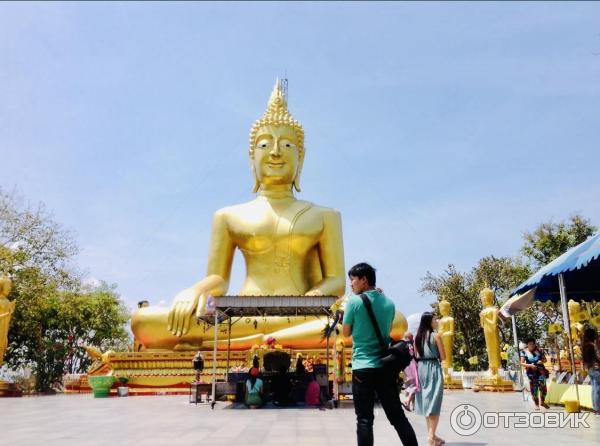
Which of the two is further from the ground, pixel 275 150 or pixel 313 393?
pixel 275 150

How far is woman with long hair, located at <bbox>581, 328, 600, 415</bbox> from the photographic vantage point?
296 inches

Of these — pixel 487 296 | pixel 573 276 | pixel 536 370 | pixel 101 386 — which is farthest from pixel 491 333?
pixel 101 386

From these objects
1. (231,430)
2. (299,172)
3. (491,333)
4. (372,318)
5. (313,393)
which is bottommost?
(231,430)

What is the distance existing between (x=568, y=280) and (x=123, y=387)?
10.7 m

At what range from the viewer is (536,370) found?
8.57 metres

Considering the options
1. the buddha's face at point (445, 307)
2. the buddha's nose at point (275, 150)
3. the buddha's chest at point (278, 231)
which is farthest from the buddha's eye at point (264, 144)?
the buddha's face at point (445, 307)

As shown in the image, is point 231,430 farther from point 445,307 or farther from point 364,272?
point 445,307

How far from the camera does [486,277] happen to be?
30125 mm

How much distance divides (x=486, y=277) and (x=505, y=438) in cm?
2593

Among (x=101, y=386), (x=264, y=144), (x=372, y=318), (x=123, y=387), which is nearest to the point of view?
(x=372, y=318)

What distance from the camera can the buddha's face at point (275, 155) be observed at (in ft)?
56.5

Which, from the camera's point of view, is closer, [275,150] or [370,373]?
[370,373]

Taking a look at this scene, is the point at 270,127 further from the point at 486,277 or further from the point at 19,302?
the point at 486,277

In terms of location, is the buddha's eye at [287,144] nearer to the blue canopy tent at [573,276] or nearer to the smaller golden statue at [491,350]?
the smaller golden statue at [491,350]
